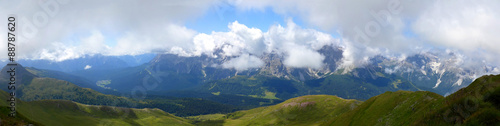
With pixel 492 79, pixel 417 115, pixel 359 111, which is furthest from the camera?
pixel 359 111

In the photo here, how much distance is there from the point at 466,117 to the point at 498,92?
29.8 ft

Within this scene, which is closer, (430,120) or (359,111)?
(430,120)

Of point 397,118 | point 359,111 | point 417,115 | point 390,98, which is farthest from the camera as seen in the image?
point 359,111

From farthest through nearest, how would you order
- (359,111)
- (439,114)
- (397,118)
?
(359,111) < (397,118) < (439,114)

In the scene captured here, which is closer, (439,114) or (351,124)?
(439,114)

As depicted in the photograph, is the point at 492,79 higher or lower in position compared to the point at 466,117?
higher

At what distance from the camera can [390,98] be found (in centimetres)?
11588

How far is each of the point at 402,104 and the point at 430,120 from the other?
37.3m

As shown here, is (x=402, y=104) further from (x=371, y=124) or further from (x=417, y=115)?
(x=417, y=115)

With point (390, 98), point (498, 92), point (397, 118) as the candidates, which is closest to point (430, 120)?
point (498, 92)

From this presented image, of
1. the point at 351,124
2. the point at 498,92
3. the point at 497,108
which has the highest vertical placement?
the point at 498,92

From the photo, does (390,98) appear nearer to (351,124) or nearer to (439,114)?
(351,124)

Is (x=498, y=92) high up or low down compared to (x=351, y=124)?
up

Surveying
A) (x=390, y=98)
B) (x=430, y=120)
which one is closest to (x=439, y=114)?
(x=430, y=120)
